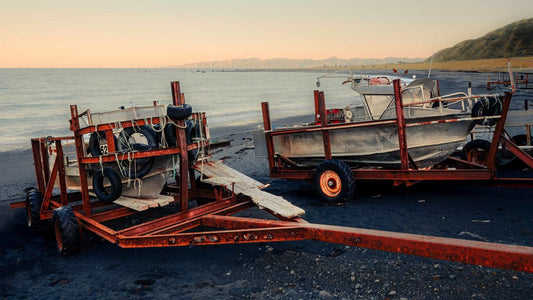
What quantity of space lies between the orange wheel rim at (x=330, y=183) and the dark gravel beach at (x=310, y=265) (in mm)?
393

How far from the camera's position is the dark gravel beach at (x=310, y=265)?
504cm

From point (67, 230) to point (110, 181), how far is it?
1.08m

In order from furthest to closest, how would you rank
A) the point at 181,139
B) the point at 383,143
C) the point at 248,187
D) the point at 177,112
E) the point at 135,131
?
the point at 383,143, the point at 248,187, the point at 135,131, the point at 181,139, the point at 177,112

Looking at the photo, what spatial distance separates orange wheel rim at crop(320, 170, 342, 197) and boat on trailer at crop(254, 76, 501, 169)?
1.07 meters

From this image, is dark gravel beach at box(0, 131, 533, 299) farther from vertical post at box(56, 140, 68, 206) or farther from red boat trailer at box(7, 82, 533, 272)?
vertical post at box(56, 140, 68, 206)

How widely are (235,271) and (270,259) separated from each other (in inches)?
24.6

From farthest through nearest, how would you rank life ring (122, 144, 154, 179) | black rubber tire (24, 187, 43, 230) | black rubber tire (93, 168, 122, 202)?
black rubber tire (24, 187, 43, 230) < life ring (122, 144, 154, 179) < black rubber tire (93, 168, 122, 202)

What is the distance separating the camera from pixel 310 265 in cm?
586

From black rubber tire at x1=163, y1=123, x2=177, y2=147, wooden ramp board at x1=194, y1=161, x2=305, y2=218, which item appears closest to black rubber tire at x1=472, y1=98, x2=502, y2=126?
wooden ramp board at x1=194, y1=161, x2=305, y2=218

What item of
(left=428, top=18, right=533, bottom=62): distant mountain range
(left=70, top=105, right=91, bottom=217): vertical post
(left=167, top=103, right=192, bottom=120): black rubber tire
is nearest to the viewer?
(left=167, top=103, right=192, bottom=120): black rubber tire

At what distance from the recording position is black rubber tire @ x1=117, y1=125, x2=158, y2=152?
22.7 feet

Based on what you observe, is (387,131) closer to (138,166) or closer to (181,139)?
Result: (181,139)

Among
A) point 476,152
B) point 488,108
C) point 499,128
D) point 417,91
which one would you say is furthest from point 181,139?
point 476,152

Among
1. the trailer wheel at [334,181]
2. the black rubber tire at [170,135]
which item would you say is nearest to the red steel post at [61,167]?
the black rubber tire at [170,135]
